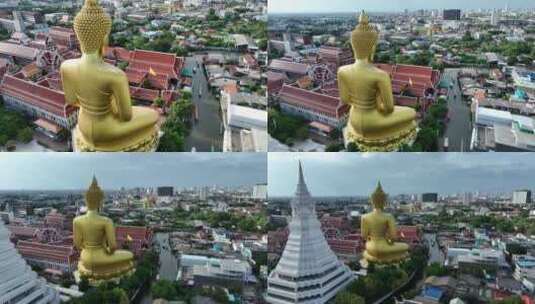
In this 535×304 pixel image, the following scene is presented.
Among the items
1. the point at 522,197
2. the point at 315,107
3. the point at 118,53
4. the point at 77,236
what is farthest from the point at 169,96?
the point at 522,197

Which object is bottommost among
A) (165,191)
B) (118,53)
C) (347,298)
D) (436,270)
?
(347,298)

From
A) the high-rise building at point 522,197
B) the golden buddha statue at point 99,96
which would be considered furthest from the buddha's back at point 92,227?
the high-rise building at point 522,197

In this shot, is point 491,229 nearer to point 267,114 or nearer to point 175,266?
point 267,114

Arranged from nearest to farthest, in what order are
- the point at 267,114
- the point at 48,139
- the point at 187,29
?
the point at 48,139, the point at 267,114, the point at 187,29

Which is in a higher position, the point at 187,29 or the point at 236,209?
the point at 187,29

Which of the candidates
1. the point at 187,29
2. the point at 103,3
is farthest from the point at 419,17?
the point at 103,3

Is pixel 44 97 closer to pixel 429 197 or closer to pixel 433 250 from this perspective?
pixel 429 197

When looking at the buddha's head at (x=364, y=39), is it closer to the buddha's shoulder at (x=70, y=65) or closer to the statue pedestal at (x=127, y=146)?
the statue pedestal at (x=127, y=146)

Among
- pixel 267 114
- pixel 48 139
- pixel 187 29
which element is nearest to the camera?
pixel 48 139
